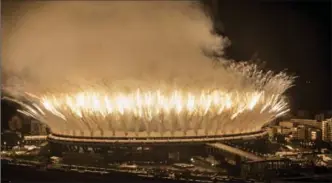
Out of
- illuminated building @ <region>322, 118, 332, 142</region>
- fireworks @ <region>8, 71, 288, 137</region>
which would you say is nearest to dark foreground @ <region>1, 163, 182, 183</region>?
fireworks @ <region>8, 71, 288, 137</region>

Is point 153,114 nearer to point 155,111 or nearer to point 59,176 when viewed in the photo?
point 155,111

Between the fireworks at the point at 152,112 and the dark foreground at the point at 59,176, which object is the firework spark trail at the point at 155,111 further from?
the dark foreground at the point at 59,176

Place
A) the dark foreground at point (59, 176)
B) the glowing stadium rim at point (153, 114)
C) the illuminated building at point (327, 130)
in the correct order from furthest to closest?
the illuminated building at point (327, 130)
the glowing stadium rim at point (153, 114)
the dark foreground at point (59, 176)

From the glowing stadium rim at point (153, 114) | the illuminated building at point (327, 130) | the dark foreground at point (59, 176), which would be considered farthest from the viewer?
the illuminated building at point (327, 130)

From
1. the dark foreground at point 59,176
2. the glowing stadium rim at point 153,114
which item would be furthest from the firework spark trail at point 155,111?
the dark foreground at point 59,176

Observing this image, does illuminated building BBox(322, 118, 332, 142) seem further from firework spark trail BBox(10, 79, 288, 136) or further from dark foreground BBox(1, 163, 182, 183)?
dark foreground BBox(1, 163, 182, 183)

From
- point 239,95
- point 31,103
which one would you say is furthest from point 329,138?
point 31,103

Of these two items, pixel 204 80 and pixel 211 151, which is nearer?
pixel 211 151

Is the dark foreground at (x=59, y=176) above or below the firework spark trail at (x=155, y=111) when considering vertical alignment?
below

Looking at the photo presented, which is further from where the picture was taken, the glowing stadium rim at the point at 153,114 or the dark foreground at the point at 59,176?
the glowing stadium rim at the point at 153,114

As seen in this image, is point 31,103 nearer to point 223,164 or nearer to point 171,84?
point 171,84

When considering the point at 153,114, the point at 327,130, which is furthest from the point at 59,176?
the point at 327,130
